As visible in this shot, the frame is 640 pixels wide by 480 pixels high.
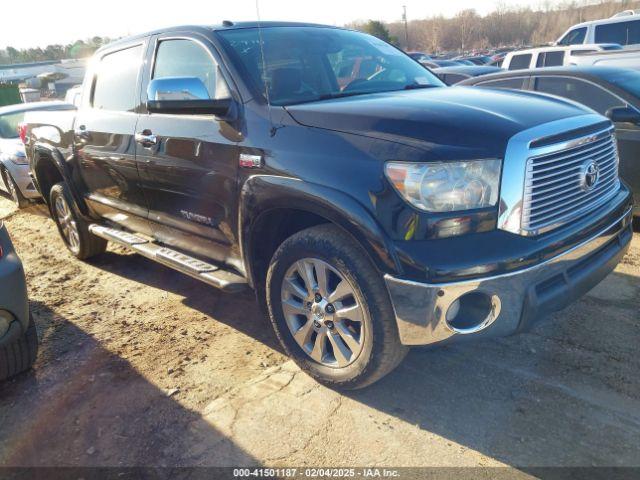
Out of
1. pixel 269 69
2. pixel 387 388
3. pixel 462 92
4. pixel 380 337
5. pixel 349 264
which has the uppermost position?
pixel 269 69

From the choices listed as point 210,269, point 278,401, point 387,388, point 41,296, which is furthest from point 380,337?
point 41,296

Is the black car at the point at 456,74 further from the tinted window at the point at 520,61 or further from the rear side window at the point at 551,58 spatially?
the rear side window at the point at 551,58

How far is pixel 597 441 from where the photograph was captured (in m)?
2.41

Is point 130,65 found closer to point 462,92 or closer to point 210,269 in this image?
point 210,269

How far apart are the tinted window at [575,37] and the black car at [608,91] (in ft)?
25.2

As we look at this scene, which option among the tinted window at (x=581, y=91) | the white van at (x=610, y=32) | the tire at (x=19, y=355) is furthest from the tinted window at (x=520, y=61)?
the tire at (x=19, y=355)

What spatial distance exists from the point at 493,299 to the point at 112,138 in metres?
3.05

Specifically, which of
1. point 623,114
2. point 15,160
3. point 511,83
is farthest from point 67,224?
point 623,114

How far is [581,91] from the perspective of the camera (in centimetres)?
532

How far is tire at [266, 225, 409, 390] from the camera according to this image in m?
2.49

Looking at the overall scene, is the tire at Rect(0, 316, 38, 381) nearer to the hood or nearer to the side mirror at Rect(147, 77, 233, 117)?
the side mirror at Rect(147, 77, 233, 117)

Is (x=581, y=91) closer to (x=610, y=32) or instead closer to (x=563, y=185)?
(x=563, y=185)

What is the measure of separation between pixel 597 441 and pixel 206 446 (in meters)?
1.81

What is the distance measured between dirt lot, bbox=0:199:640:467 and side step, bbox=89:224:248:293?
1.70ft
